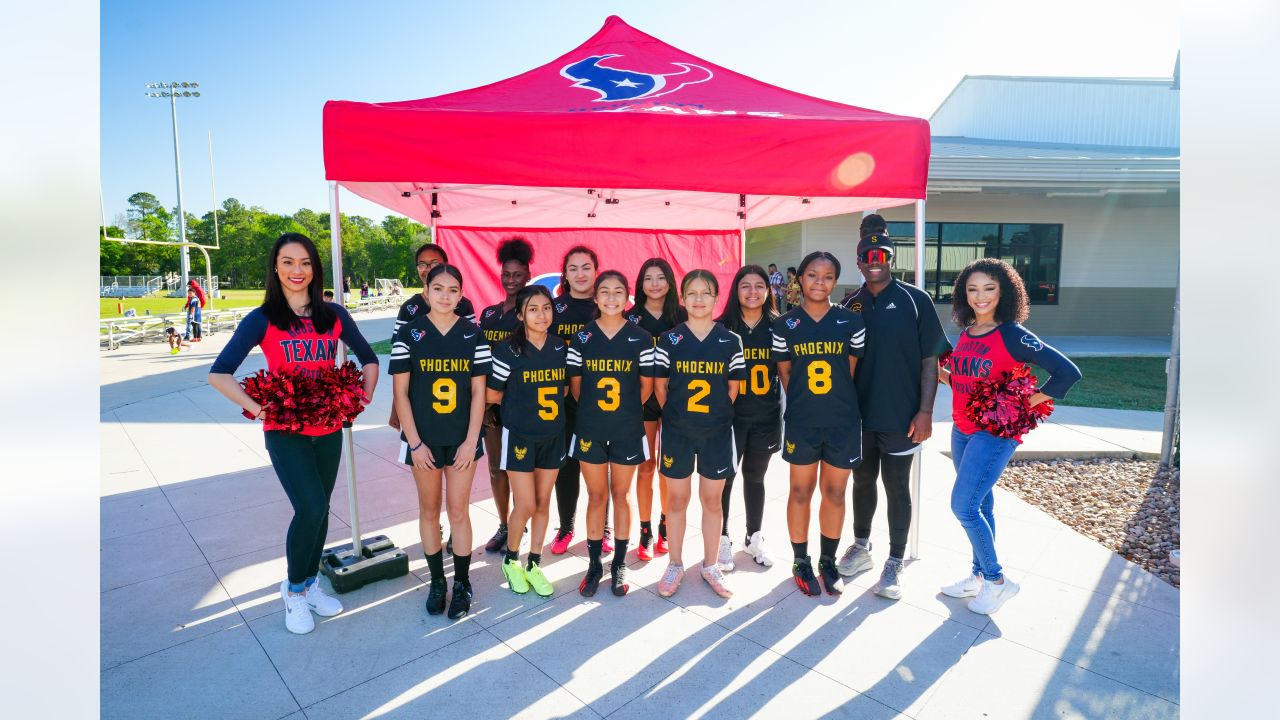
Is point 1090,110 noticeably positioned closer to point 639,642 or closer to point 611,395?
point 611,395

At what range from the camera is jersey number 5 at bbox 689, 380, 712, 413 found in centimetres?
340

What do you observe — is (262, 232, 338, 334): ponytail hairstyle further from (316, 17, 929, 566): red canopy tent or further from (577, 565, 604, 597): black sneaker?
(577, 565, 604, 597): black sneaker

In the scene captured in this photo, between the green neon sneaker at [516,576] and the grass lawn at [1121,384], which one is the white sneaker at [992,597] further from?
the grass lawn at [1121,384]

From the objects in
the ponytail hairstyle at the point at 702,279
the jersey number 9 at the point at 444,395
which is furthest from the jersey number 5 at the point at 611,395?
the jersey number 9 at the point at 444,395

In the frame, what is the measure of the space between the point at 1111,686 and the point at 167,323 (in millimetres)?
22463

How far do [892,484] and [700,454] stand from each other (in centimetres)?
114

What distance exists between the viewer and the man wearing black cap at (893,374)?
3.50 metres

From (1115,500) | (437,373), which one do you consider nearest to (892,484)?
(437,373)

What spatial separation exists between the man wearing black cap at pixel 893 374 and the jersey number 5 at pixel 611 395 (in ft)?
4.40

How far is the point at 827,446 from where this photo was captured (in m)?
3.48

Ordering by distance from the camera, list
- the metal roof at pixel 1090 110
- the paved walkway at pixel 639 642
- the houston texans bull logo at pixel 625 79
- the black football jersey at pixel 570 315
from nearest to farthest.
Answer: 1. the paved walkway at pixel 639 642
2. the black football jersey at pixel 570 315
3. the houston texans bull logo at pixel 625 79
4. the metal roof at pixel 1090 110

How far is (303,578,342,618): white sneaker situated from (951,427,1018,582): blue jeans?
3.28 meters
